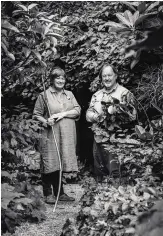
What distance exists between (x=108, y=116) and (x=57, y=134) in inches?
46.7

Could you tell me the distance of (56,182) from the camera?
5.02 metres

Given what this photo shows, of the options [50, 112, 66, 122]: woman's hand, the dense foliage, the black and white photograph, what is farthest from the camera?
[50, 112, 66, 122]: woman's hand

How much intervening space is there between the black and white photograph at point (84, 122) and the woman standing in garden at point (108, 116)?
13 millimetres

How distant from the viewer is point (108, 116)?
396 centimetres

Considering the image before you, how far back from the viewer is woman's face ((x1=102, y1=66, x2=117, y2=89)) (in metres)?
4.39

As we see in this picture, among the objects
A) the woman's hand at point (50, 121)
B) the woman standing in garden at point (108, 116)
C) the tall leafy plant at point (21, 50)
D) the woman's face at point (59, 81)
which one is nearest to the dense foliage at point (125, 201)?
the woman standing in garden at point (108, 116)

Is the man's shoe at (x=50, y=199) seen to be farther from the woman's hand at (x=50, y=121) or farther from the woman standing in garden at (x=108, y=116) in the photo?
the woman's hand at (x=50, y=121)

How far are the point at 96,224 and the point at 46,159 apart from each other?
2.44 meters

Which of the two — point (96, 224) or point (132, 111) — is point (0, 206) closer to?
point (96, 224)

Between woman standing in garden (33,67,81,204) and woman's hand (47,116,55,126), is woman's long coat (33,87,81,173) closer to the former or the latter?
woman standing in garden (33,67,81,204)

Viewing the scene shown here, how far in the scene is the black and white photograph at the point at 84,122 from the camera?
8.10 feet

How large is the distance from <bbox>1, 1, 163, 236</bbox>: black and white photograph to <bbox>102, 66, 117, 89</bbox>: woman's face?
13mm

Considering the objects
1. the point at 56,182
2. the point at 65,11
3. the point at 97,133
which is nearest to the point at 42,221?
the point at 56,182

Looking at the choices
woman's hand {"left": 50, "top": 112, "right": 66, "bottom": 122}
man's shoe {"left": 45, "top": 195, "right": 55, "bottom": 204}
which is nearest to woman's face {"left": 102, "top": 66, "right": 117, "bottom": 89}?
woman's hand {"left": 50, "top": 112, "right": 66, "bottom": 122}
